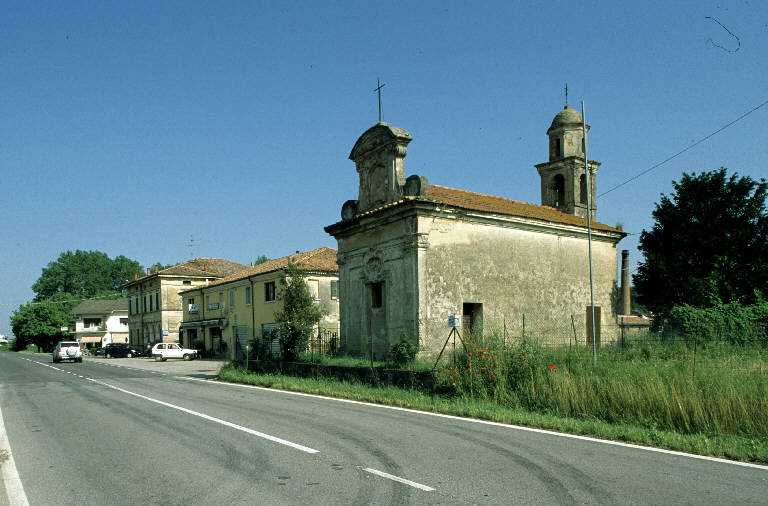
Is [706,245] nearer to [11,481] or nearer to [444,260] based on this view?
[444,260]

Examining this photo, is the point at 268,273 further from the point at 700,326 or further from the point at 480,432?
the point at 480,432

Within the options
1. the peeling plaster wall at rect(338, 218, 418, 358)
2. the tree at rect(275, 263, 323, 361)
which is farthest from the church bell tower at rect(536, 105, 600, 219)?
the tree at rect(275, 263, 323, 361)

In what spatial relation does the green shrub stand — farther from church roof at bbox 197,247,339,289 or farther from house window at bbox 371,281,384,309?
church roof at bbox 197,247,339,289

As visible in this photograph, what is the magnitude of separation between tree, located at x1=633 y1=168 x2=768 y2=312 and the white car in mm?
33056

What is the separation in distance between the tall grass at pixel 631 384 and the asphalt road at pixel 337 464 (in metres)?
1.85

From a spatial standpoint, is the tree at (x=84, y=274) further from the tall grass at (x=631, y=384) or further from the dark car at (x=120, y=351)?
the tall grass at (x=631, y=384)

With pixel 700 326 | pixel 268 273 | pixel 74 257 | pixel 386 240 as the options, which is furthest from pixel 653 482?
pixel 74 257

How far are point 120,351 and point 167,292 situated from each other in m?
7.55

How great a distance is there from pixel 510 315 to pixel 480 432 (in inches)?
540

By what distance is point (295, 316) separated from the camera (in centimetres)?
2280

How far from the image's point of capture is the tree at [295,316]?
2223 cm

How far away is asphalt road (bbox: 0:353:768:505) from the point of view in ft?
19.8

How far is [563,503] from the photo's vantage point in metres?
5.62

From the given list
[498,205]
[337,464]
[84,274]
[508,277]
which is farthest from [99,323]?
[337,464]
